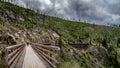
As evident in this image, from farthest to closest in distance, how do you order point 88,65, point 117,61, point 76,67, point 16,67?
point 117,61, point 88,65, point 76,67, point 16,67

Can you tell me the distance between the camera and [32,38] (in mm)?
119375

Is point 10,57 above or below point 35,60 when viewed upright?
above

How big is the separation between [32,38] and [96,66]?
4353 centimetres

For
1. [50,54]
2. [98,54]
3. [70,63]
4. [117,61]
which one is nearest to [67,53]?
[70,63]

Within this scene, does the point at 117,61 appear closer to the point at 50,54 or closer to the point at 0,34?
the point at 0,34

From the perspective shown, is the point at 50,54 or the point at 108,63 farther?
the point at 108,63

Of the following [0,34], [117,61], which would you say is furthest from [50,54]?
[117,61]

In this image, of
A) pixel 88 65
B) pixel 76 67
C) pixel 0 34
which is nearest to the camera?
pixel 0 34

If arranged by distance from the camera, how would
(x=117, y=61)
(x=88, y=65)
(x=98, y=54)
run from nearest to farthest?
(x=88, y=65)
(x=98, y=54)
(x=117, y=61)

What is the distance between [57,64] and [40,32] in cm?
13575

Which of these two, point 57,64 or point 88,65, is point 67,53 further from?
point 57,64

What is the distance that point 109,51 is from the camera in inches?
7023

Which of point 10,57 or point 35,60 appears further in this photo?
point 35,60

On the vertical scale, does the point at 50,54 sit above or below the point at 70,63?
above
